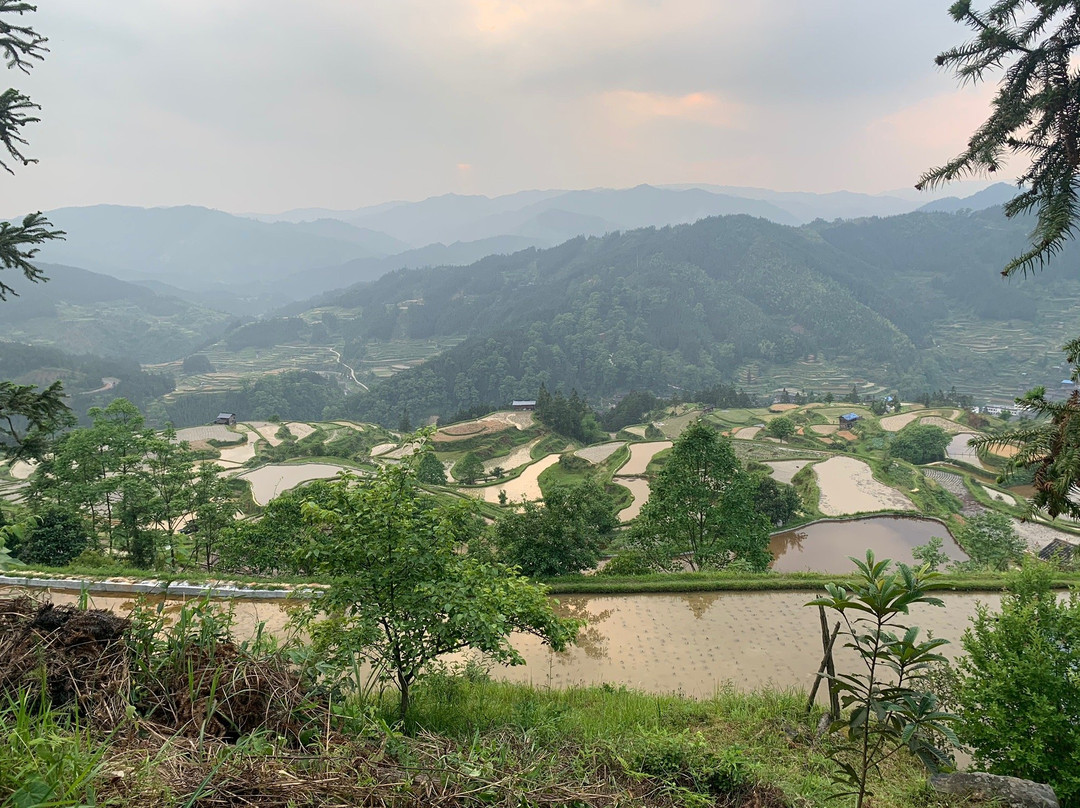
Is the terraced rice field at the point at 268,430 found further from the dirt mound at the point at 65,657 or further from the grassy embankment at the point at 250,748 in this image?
the grassy embankment at the point at 250,748

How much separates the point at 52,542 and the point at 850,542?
28193 mm

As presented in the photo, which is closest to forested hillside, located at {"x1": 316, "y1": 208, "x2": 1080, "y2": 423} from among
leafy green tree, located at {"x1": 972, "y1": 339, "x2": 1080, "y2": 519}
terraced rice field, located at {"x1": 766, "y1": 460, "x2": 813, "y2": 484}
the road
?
the road

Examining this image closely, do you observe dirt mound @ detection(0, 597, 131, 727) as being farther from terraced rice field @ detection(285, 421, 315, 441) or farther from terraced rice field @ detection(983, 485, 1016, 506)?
terraced rice field @ detection(285, 421, 315, 441)

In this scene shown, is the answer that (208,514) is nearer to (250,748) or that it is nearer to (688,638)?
(688,638)

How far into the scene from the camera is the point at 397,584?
4945mm

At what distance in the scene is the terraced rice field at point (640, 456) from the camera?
37081mm

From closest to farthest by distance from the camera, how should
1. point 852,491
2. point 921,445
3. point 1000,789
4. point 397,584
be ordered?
point 1000,789, point 397,584, point 852,491, point 921,445

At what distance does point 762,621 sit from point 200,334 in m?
177

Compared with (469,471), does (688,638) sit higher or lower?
higher

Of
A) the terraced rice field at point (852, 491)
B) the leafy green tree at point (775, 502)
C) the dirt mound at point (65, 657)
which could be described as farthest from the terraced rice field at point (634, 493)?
the dirt mound at point (65, 657)


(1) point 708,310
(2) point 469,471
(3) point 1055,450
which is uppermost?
(1) point 708,310

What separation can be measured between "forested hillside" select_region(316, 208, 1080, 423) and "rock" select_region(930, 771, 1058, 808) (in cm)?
8251

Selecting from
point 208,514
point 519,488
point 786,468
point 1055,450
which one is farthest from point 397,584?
point 786,468

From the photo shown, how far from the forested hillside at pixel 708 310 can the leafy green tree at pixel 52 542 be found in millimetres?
68759
